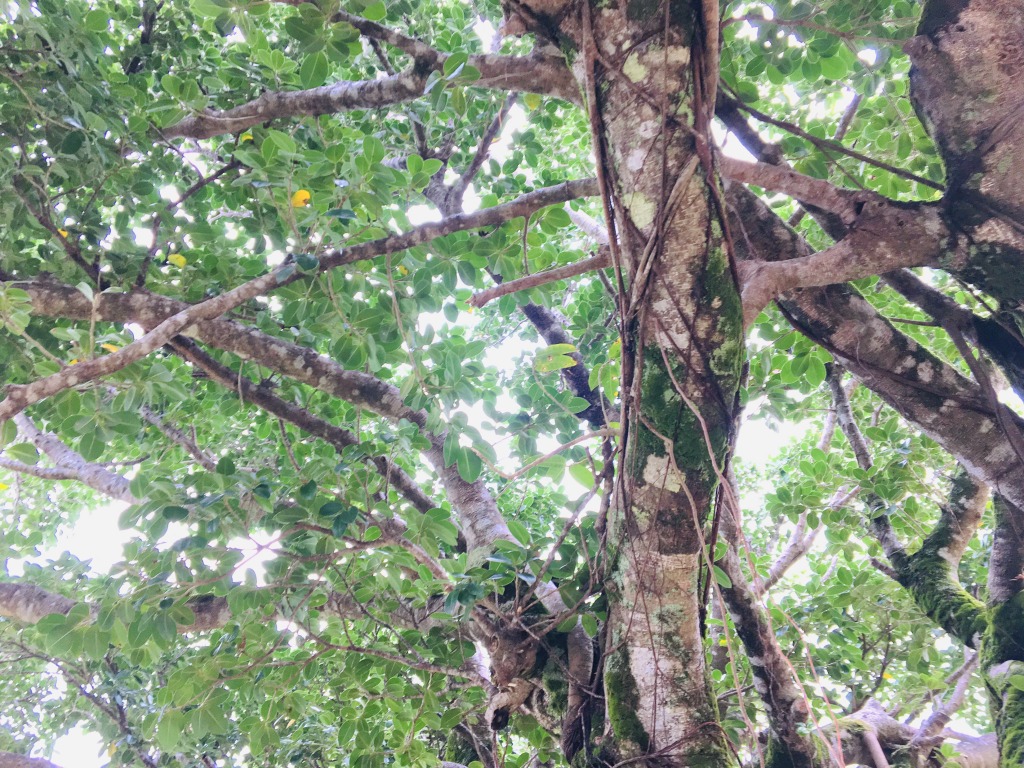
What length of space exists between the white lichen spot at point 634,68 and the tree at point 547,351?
0.02 m

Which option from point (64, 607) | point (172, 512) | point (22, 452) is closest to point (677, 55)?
point (172, 512)

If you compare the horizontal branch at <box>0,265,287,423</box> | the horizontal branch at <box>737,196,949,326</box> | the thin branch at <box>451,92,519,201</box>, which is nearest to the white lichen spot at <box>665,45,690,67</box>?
the horizontal branch at <box>737,196,949,326</box>

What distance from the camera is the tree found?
1.77 metres

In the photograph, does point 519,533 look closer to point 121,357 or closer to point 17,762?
point 121,357

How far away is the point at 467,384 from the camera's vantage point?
2.38m

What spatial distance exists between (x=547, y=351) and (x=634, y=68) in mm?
967

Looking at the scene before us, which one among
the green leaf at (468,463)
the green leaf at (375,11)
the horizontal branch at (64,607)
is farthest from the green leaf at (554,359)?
the horizontal branch at (64,607)

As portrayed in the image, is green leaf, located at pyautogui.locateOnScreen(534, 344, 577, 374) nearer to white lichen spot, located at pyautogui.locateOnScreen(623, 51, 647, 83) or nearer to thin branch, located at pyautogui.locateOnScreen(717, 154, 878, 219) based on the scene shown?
thin branch, located at pyautogui.locateOnScreen(717, 154, 878, 219)

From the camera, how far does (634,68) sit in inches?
66.4

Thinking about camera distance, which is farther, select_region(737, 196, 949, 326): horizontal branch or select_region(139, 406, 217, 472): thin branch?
select_region(139, 406, 217, 472): thin branch

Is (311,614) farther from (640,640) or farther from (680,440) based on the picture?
(680,440)

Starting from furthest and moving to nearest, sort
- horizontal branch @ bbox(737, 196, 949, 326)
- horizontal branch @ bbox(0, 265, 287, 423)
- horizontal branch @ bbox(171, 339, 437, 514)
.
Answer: horizontal branch @ bbox(171, 339, 437, 514) → horizontal branch @ bbox(737, 196, 949, 326) → horizontal branch @ bbox(0, 265, 287, 423)

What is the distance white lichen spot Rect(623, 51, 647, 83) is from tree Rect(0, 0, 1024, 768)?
15 mm

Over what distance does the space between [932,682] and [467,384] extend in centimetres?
278
